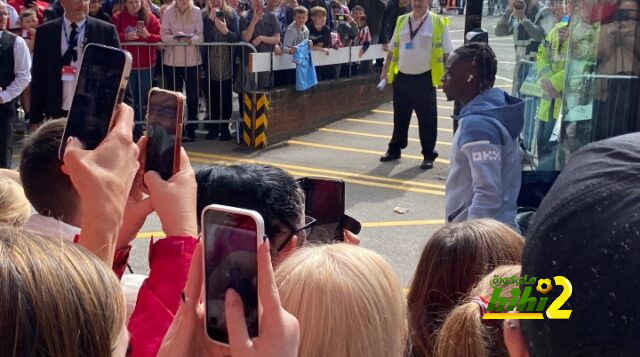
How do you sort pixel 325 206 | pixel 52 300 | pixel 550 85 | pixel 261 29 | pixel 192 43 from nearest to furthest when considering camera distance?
pixel 52 300, pixel 325 206, pixel 550 85, pixel 192 43, pixel 261 29

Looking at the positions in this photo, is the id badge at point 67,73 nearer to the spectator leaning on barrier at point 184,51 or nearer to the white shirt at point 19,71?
the white shirt at point 19,71

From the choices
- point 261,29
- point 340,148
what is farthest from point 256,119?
point 261,29

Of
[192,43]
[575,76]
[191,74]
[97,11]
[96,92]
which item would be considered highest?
[96,92]

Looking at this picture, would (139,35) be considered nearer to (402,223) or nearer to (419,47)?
(419,47)

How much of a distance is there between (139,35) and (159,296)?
310 inches

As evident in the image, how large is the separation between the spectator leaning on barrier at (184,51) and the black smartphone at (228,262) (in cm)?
826

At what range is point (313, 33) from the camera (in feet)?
36.2

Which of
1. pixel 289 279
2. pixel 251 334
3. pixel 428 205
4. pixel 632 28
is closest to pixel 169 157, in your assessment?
pixel 289 279

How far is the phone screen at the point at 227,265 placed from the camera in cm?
139

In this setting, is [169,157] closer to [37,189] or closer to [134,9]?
[37,189]

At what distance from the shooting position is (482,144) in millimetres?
3654

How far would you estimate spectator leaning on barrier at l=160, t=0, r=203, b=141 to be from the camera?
9453 millimetres

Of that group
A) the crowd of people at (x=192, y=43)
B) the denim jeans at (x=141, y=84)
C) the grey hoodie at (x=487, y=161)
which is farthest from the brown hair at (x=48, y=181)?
the denim jeans at (x=141, y=84)

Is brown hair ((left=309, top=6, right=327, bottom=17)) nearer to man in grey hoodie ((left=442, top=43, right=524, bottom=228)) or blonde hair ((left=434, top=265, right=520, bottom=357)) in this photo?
man in grey hoodie ((left=442, top=43, right=524, bottom=228))
